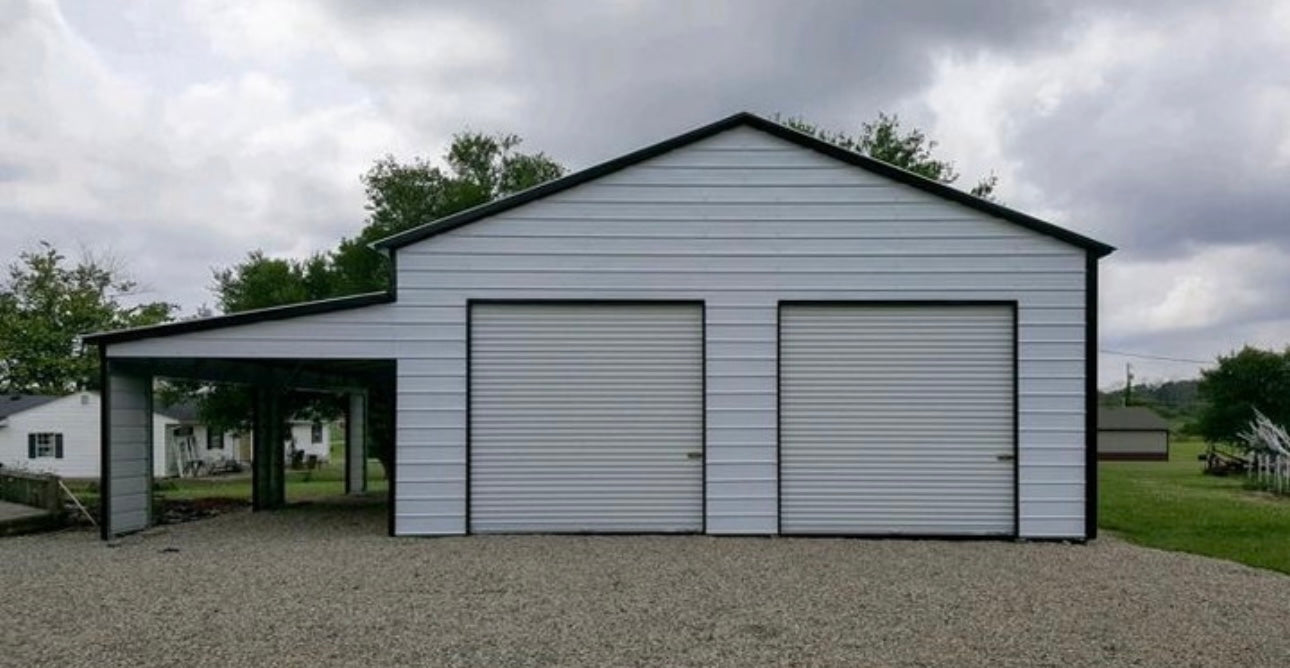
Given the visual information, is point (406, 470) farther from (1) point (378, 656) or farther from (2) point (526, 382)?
(1) point (378, 656)

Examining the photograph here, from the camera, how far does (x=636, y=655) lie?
6.70 metres

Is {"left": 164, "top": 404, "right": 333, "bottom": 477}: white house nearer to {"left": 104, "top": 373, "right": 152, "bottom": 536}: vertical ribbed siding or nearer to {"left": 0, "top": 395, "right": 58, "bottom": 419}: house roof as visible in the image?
{"left": 0, "top": 395, "right": 58, "bottom": 419}: house roof

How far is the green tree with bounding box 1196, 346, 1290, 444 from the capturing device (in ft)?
142

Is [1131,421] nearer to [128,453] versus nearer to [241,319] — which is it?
[241,319]

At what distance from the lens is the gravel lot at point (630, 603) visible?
6816mm

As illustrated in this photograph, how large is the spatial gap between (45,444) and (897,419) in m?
41.0

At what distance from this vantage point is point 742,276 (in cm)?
1264

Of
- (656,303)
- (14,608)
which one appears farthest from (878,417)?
(14,608)

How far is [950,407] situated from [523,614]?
658 cm

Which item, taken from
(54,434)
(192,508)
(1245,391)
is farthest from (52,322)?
(1245,391)

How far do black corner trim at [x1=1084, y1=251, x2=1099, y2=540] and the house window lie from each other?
138 ft

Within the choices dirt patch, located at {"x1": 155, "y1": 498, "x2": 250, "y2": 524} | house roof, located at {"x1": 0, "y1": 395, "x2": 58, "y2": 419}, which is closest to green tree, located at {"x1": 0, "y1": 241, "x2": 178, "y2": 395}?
house roof, located at {"x1": 0, "y1": 395, "x2": 58, "y2": 419}

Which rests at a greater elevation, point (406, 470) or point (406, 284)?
point (406, 284)

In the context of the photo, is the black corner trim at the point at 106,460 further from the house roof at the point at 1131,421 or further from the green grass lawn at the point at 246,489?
the house roof at the point at 1131,421
